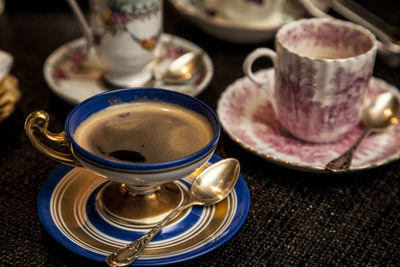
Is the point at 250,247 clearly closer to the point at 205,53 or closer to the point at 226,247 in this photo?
the point at 226,247

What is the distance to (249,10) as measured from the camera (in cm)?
103

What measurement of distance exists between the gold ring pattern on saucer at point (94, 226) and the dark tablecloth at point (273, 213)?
3 centimetres

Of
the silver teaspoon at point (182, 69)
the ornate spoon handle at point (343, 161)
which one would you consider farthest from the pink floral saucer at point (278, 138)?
the silver teaspoon at point (182, 69)

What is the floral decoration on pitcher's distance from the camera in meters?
0.83

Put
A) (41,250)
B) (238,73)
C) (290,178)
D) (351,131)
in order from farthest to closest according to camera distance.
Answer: (238,73), (351,131), (290,178), (41,250)

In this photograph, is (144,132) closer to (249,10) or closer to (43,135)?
(43,135)

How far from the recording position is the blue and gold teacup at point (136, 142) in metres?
0.50

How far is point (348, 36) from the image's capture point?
0.77m

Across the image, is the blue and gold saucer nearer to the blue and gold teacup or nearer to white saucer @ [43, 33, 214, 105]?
the blue and gold teacup

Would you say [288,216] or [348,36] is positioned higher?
[348,36]

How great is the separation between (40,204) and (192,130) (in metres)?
0.20

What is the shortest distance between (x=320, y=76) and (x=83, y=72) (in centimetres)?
49

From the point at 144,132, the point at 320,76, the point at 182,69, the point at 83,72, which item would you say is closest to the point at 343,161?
the point at 320,76

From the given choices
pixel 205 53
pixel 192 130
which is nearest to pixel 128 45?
pixel 205 53
